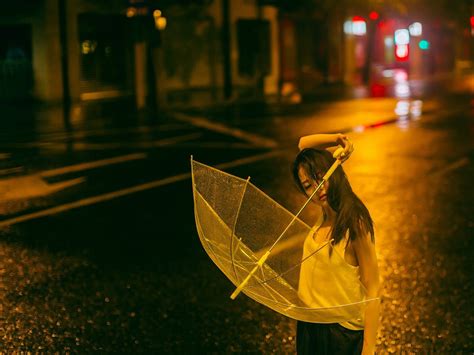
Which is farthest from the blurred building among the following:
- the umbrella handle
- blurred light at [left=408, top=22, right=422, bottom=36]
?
the umbrella handle

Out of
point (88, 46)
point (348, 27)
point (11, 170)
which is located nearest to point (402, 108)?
point (88, 46)

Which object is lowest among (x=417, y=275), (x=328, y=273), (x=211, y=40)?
(x=417, y=275)

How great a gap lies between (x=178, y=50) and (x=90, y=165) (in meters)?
19.5

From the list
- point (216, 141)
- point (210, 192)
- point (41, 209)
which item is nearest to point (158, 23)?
point (216, 141)

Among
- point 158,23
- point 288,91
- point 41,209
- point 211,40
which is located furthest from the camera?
point 211,40

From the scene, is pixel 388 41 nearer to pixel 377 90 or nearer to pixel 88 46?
pixel 377 90

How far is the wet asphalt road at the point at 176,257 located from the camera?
205 inches

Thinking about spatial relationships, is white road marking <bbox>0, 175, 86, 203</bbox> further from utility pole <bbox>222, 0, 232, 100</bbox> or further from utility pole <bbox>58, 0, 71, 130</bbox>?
utility pole <bbox>222, 0, 232, 100</bbox>

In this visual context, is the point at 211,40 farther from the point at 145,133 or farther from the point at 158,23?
the point at 145,133

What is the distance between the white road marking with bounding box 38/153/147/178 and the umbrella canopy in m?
8.78

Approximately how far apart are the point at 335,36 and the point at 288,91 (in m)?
12.7

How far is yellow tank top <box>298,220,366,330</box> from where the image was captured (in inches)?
115

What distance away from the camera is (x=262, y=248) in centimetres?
311

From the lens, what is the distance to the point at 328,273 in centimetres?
297
